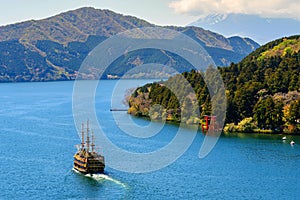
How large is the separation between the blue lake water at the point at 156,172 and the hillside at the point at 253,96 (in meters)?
4.51

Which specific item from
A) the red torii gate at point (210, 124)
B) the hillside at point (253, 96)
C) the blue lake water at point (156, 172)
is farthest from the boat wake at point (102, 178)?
the hillside at point (253, 96)

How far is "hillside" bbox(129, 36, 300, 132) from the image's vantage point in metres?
86.8

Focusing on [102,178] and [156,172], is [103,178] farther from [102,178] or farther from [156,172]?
[156,172]

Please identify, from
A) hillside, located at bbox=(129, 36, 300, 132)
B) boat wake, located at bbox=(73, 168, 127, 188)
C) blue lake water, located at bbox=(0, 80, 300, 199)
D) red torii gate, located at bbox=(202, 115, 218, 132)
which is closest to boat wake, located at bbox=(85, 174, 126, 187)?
boat wake, located at bbox=(73, 168, 127, 188)

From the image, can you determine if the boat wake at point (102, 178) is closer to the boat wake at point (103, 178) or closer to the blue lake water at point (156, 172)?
the boat wake at point (103, 178)

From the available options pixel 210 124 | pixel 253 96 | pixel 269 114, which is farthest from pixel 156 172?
pixel 253 96

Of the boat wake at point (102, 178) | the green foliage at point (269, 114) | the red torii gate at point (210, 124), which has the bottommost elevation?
the boat wake at point (102, 178)

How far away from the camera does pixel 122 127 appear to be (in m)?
92.0

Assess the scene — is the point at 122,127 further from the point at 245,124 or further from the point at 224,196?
the point at 224,196

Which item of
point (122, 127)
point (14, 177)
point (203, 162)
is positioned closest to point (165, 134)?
point (122, 127)

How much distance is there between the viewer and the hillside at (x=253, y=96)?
8675cm

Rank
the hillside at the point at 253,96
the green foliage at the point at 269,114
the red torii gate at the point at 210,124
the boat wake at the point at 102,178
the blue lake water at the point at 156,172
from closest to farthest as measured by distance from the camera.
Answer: the blue lake water at the point at 156,172, the boat wake at the point at 102,178, the green foliage at the point at 269,114, the hillside at the point at 253,96, the red torii gate at the point at 210,124

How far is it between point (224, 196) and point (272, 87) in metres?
49.2

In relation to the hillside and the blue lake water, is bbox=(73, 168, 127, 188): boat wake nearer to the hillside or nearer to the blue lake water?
the blue lake water
